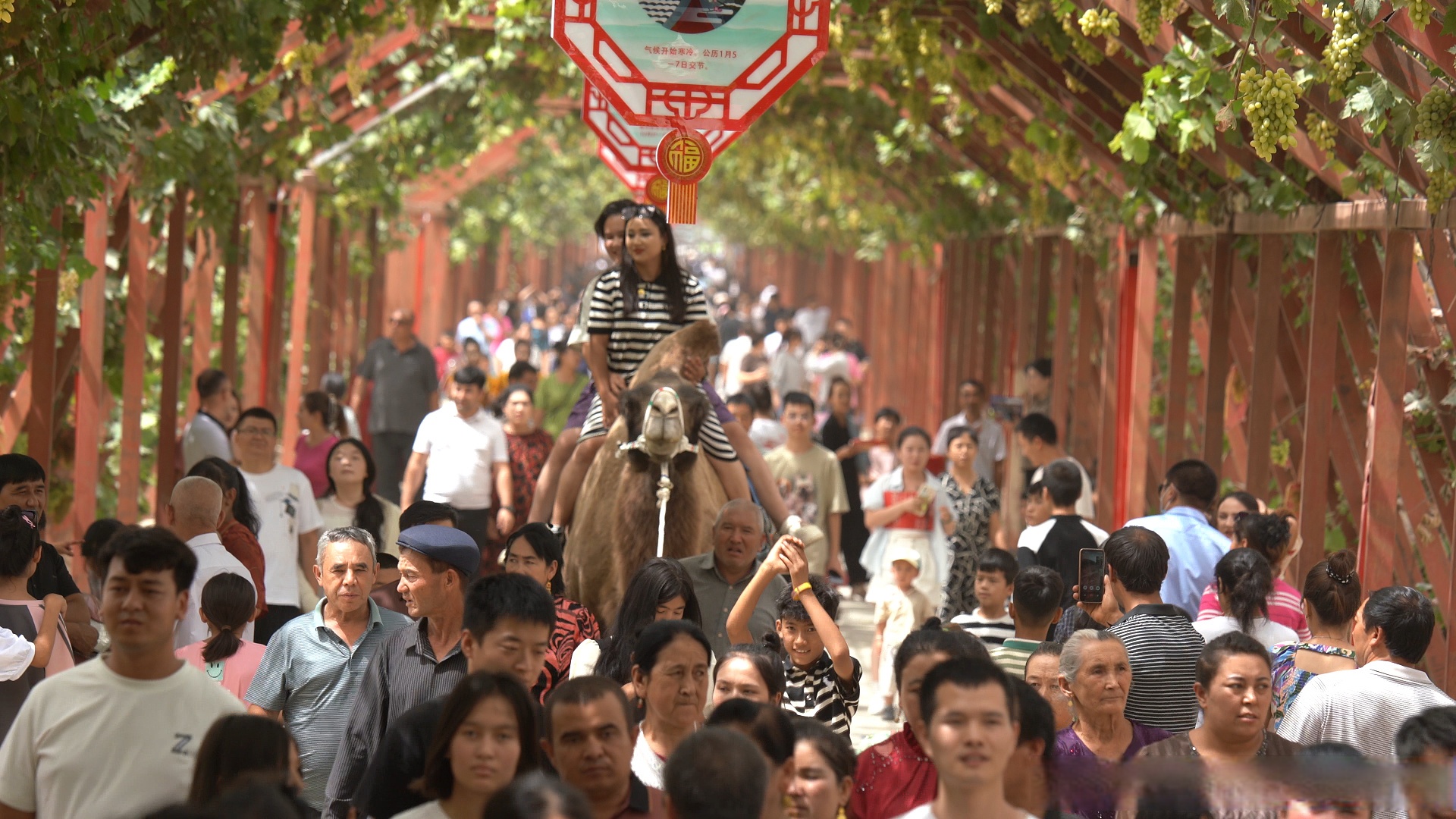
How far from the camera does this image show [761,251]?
63469 mm

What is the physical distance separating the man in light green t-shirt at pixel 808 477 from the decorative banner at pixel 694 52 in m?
4.36

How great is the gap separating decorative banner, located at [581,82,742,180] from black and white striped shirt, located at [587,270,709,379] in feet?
6.99

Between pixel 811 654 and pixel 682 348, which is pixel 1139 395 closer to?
pixel 682 348

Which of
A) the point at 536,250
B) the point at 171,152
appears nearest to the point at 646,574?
the point at 171,152

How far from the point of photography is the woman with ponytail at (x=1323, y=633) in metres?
6.17

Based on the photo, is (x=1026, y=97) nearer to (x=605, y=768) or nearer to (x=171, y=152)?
(x=171, y=152)

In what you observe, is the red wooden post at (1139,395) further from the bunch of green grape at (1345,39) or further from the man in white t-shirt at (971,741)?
the man in white t-shirt at (971,741)

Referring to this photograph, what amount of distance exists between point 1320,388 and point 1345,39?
2.95 meters

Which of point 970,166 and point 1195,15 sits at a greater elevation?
point 970,166

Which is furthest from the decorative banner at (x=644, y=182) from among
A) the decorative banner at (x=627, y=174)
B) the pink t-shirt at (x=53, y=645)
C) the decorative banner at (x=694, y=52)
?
the pink t-shirt at (x=53, y=645)

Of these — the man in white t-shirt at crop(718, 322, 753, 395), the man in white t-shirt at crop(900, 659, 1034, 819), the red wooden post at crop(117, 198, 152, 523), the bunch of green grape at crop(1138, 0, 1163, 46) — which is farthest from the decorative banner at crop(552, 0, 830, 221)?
the man in white t-shirt at crop(718, 322, 753, 395)

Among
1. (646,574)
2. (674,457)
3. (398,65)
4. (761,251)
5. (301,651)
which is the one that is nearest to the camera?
(301,651)

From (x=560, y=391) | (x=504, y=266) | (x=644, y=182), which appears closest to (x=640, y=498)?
(x=644, y=182)

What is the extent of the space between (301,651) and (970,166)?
13.5 m
